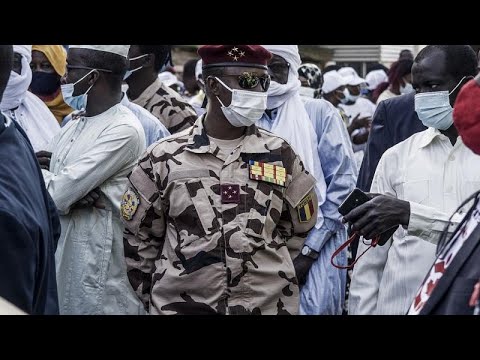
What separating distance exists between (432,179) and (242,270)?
3.29ft

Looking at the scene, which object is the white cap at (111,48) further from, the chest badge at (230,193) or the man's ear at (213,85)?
the chest badge at (230,193)

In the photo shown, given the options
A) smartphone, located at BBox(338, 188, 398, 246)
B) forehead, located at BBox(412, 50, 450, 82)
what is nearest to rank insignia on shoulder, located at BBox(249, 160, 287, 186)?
smartphone, located at BBox(338, 188, 398, 246)

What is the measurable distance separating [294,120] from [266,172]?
1.47m

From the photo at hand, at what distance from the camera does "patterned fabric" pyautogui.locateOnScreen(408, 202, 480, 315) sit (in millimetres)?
3156

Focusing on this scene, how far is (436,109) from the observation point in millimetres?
4797

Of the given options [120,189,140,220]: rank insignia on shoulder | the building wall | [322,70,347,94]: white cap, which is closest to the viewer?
[120,189,140,220]: rank insignia on shoulder

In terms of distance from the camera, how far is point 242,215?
4.51m

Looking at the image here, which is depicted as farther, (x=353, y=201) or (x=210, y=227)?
(x=210, y=227)

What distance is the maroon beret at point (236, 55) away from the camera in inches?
186

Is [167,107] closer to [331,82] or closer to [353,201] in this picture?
[353,201]

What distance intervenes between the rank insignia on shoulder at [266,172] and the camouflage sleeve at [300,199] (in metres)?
0.11

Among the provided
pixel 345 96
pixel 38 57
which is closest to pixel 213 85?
pixel 38 57

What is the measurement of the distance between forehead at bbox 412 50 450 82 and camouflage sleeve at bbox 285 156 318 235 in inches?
30.8

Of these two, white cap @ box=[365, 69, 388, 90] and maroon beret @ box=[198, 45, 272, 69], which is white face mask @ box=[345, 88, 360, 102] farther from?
maroon beret @ box=[198, 45, 272, 69]
